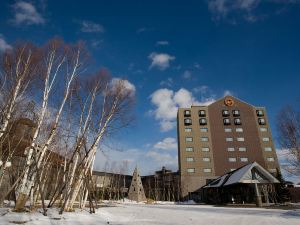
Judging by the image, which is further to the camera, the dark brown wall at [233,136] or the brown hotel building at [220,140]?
the dark brown wall at [233,136]

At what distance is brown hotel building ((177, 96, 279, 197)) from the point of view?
61125mm

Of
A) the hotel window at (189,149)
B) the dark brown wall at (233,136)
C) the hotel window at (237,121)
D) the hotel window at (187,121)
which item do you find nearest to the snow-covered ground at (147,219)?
the hotel window at (189,149)

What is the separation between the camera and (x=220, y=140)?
64625 mm

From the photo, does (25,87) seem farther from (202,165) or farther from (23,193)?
(202,165)

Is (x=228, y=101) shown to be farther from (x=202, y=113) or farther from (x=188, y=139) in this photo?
(x=188, y=139)

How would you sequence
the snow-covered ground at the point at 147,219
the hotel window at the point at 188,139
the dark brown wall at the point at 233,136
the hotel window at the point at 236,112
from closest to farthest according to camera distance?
the snow-covered ground at the point at 147,219 → the dark brown wall at the point at 233,136 → the hotel window at the point at 188,139 → the hotel window at the point at 236,112

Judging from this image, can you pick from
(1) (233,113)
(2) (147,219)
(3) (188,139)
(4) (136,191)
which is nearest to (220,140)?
(3) (188,139)

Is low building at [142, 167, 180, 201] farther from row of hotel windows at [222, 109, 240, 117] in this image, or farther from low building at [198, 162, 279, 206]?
low building at [198, 162, 279, 206]

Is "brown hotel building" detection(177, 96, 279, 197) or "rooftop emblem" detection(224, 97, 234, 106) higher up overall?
"rooftop emblem" detection(224, 97, 234, 106)

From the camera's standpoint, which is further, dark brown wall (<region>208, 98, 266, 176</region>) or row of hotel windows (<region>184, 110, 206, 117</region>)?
row of hotel windows (<region>184, 110, 206, 117</region>)

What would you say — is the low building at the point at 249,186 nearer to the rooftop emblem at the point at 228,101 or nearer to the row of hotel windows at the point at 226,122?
the row of hotel windows at the point at 226,122

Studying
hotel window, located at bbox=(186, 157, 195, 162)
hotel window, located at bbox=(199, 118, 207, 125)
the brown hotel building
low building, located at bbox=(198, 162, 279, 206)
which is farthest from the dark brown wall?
low building, located at bbox=(198, 162, 279, 206)

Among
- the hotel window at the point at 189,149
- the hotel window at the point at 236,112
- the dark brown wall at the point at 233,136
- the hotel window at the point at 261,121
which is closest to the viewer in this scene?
the dark brown wall at the point at 233,136

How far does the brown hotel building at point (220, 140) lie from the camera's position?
61.1 m
